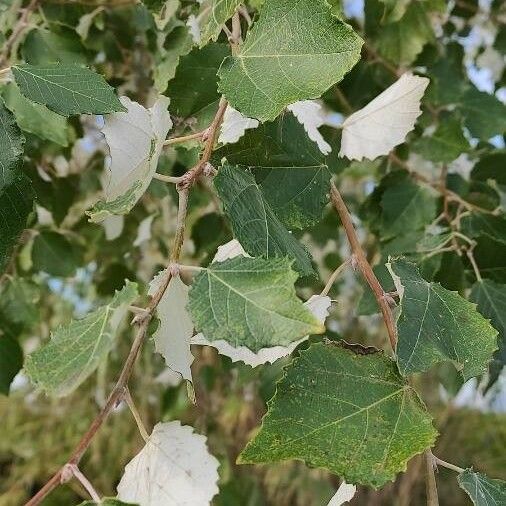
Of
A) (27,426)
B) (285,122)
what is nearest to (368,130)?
(285,122)

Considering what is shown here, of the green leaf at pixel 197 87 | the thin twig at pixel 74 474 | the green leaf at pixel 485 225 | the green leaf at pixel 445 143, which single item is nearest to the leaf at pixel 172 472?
the thin twig at pixel 74 474

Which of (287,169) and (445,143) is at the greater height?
(287,169)

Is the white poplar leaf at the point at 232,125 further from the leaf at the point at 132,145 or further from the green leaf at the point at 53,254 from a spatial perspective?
the green leaf at the point at 53,254

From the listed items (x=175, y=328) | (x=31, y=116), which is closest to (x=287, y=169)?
(x=175, y=328)

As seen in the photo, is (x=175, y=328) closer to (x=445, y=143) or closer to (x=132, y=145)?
(x=132, y=145)

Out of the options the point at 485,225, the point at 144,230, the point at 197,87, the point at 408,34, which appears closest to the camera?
the point at 197,87

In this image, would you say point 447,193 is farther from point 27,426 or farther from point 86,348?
point 27,426

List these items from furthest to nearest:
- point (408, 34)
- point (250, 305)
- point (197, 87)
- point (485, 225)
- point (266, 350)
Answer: point (408, 34)
point (485, 225)
point (197, 87)
point (266, 350)
point (250, 305)
